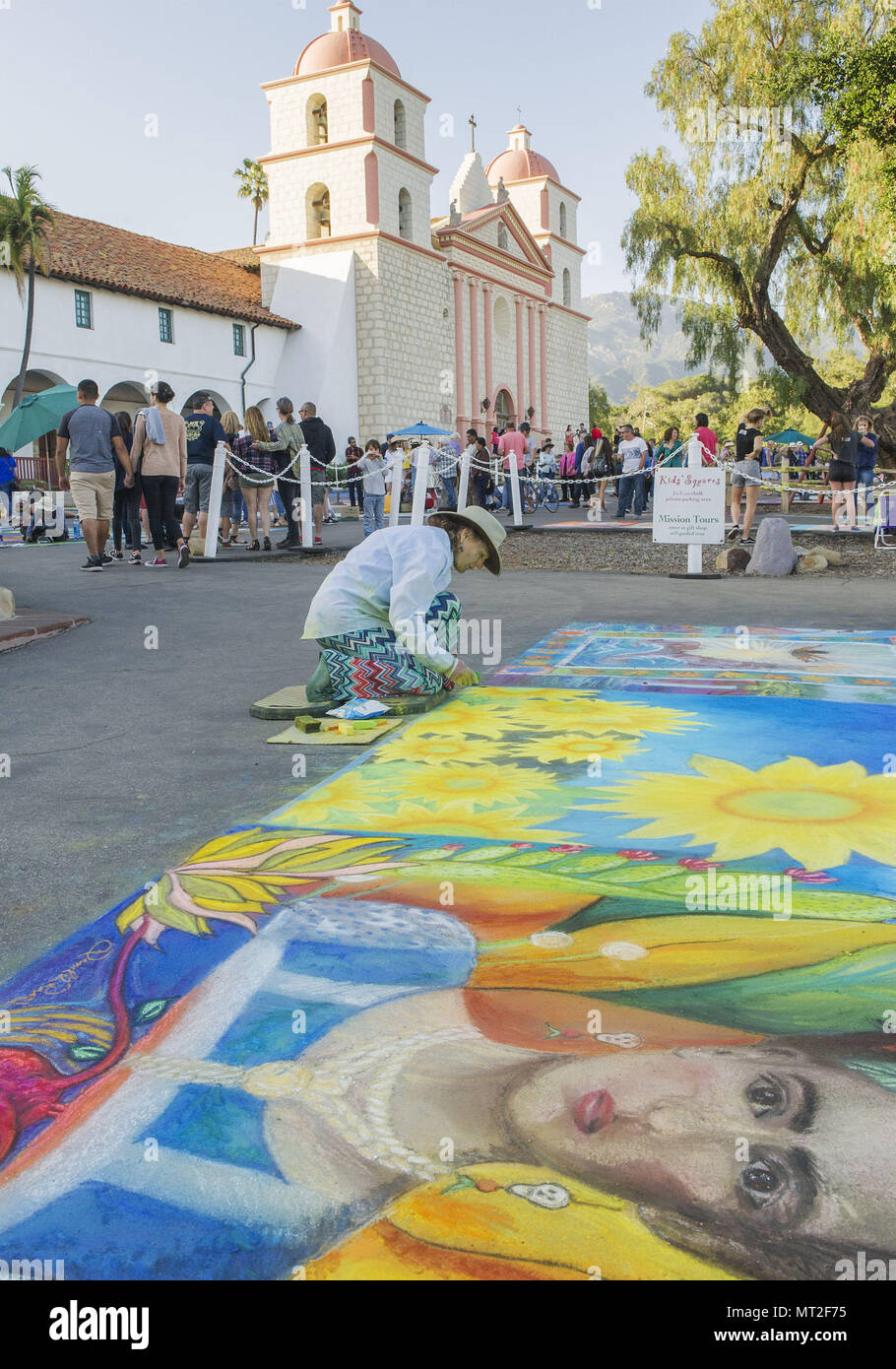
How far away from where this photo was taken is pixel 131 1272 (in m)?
1.59

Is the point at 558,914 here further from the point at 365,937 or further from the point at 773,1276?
the point at 773,1276

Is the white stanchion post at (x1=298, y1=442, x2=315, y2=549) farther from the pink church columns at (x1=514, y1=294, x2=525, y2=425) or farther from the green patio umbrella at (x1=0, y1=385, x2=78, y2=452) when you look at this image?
the pink church columns at (x1=514, y1=294, x2=525, y2=425)

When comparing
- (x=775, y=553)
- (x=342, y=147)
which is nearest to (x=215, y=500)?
(x=775, y=553)

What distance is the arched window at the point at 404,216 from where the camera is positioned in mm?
38281

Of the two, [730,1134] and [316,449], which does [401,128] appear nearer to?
[316,449]


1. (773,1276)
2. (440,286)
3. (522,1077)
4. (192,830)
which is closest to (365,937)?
(522,1077)

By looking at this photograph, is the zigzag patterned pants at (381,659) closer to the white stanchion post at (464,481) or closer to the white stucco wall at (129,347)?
the white stanchion post at (464,481)

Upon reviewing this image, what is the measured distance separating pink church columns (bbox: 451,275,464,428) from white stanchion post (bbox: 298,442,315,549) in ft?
94.4

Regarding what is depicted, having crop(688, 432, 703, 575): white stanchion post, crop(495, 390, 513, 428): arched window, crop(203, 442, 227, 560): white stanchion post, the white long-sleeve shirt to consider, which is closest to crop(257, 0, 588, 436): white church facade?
crop(495, 390, 513, 428): arched window

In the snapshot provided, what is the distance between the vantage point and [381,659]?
17.2 feet

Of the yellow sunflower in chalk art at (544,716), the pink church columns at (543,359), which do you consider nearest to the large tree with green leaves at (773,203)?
the yellow sunflower in chalk art at (544,716)

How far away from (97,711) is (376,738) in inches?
60.4

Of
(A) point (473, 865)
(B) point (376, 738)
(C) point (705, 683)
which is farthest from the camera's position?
(C) point (705, 683)

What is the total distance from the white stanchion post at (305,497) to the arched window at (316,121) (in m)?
28.2
